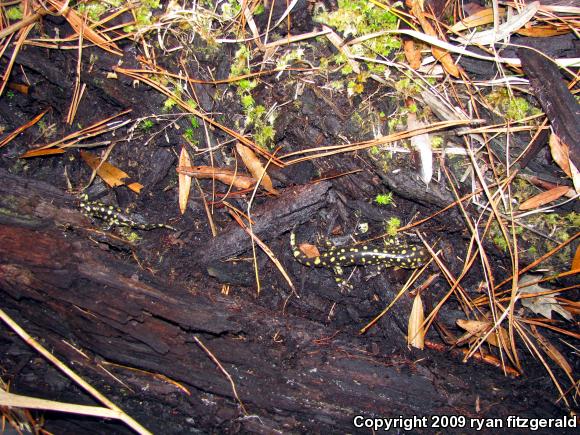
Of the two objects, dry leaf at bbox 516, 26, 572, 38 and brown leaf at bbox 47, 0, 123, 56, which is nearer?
dry leaf at bbox 516, 26, 572, 38

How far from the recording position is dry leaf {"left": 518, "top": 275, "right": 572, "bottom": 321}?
10.2ft

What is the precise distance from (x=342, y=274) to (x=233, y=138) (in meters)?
1.49

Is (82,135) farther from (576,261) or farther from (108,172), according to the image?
(576,261)

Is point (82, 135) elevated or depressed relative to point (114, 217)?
elevated

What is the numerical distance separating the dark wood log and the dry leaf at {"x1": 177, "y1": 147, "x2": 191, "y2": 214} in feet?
2.25

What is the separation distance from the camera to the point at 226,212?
3324mm

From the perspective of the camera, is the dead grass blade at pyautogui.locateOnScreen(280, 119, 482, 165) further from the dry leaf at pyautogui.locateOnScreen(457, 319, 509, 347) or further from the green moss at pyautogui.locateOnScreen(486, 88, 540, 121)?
the dry leaf at pyautogui.locateOnScreen(457, 319, 509, 347)

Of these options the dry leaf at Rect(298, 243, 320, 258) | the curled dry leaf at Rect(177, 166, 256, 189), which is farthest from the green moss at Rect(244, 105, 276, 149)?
the dry leaf at Rect(298, 243, 320, 258)

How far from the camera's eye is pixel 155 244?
3207 millimetres

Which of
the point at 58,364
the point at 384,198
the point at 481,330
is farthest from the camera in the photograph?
the point at 384,198

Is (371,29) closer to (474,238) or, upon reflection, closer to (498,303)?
(474,238)

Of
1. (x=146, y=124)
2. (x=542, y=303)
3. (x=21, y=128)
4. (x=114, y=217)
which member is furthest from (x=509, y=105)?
(x=21, y=128)

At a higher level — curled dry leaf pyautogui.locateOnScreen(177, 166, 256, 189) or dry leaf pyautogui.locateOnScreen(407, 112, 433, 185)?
dry leaf pyautogui.locateOnScreen(407, 112, 433, 185)

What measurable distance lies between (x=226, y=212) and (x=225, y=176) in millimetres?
313
